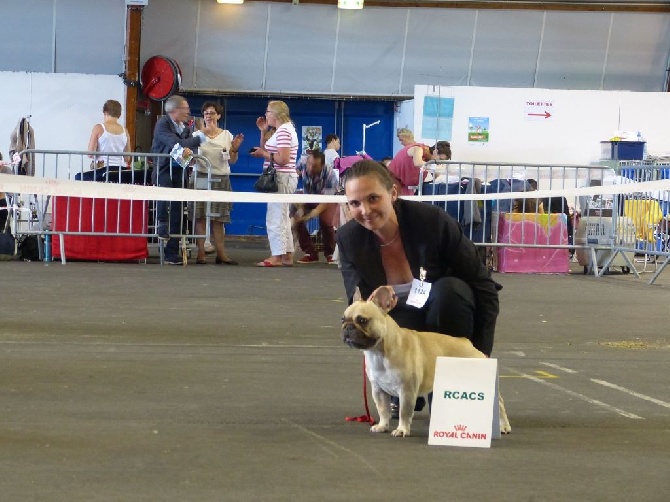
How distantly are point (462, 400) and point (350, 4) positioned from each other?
15988mm

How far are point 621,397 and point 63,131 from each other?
14.7 metres

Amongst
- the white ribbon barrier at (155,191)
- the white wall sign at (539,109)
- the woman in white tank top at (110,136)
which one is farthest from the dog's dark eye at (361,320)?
the white wall sign at (539,109)

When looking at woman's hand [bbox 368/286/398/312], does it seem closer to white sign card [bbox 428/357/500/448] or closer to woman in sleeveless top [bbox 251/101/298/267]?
white sign card [bbox 428/357/500/448]

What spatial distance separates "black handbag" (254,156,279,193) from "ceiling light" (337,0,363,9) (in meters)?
7.25

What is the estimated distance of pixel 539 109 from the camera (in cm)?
1931

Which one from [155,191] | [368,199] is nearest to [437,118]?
[155,191]

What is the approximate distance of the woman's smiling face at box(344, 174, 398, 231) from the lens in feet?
13.7

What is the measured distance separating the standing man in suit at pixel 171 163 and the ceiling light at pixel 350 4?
23.5 ft

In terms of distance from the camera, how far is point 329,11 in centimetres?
1962

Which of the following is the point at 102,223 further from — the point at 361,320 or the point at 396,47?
the point at 361,320

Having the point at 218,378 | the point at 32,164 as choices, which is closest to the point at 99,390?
the point at 218,378

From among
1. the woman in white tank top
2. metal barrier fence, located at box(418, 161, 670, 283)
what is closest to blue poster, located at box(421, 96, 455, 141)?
metal barrier fence, located at box(418, 161, 670, 283)

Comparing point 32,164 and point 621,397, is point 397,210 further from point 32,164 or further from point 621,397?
point 32,164

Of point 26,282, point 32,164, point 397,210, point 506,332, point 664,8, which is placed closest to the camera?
point 397,210
